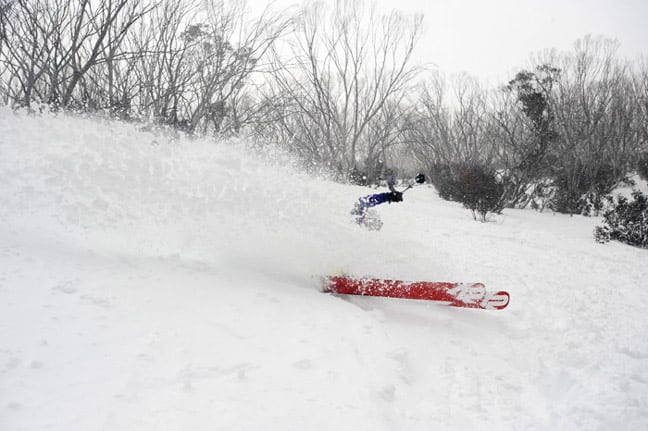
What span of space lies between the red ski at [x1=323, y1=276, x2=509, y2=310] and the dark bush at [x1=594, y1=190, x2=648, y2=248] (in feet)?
19.3

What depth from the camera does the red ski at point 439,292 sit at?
3424 mm

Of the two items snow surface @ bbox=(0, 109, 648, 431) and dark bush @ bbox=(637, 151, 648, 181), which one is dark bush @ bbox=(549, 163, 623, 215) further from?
snow surface @ bbox=(0, 109, 648, 431)

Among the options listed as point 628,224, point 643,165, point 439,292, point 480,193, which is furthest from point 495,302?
point 643,165

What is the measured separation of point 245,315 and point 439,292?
160 cm

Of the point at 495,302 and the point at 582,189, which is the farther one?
the point at 582,189

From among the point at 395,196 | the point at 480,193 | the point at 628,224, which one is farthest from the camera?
the point at 480,193

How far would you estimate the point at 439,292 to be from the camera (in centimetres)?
347

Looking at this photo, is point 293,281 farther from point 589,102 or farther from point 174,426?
point 589,102

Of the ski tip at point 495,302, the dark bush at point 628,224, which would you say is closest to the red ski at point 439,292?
the ski tip at point 495,302

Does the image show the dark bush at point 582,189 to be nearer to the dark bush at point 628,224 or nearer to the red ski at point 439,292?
the dark bush at point 628,224

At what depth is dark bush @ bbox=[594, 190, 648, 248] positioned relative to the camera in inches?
307

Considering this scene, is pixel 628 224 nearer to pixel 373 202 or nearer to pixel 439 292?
pixel 373 202

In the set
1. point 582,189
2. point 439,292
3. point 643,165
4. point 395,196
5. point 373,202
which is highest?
point 643,165

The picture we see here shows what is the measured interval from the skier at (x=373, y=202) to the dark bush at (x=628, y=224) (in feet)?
17.9
